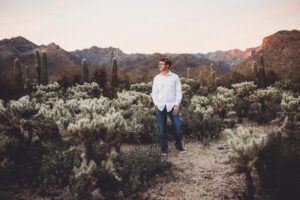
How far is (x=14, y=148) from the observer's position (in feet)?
16.9

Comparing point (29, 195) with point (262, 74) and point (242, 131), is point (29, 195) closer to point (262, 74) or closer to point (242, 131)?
point (242, 131)

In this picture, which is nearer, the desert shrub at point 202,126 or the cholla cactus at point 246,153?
the cholla cactus at point 246,153

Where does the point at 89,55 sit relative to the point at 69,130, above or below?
above

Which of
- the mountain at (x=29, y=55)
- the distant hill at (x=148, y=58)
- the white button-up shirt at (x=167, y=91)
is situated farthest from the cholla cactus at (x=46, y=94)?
the mountain at (x=29, y=55)

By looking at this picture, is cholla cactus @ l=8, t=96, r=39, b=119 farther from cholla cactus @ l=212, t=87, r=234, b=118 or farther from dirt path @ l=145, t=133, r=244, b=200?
cholla cactus @ l=212, t=87, r=234, b=118

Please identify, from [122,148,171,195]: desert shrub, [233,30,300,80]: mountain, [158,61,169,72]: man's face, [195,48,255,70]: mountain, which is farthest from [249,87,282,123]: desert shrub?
[195,48,255,70]: mountain

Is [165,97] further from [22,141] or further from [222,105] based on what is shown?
[222,105]

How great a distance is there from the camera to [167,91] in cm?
635

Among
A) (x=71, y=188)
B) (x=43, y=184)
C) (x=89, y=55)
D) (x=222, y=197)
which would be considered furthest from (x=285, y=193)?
(x=89, y=55)

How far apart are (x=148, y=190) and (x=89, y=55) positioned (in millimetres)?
101042

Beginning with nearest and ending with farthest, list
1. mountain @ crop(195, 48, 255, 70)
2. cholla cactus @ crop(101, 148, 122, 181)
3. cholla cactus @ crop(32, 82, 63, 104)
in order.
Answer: cholla cactus @ crop(101, 148, 122, 181) → cholla cactus @ crop(32, 82, 63, 104) → mountain @ crop(195, 48, 255, 70)

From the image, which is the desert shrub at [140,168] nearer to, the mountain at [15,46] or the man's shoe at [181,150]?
the man's shoe at [181,150]

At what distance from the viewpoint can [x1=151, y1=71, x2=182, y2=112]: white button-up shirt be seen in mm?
6352

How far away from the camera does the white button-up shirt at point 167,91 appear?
635cm
